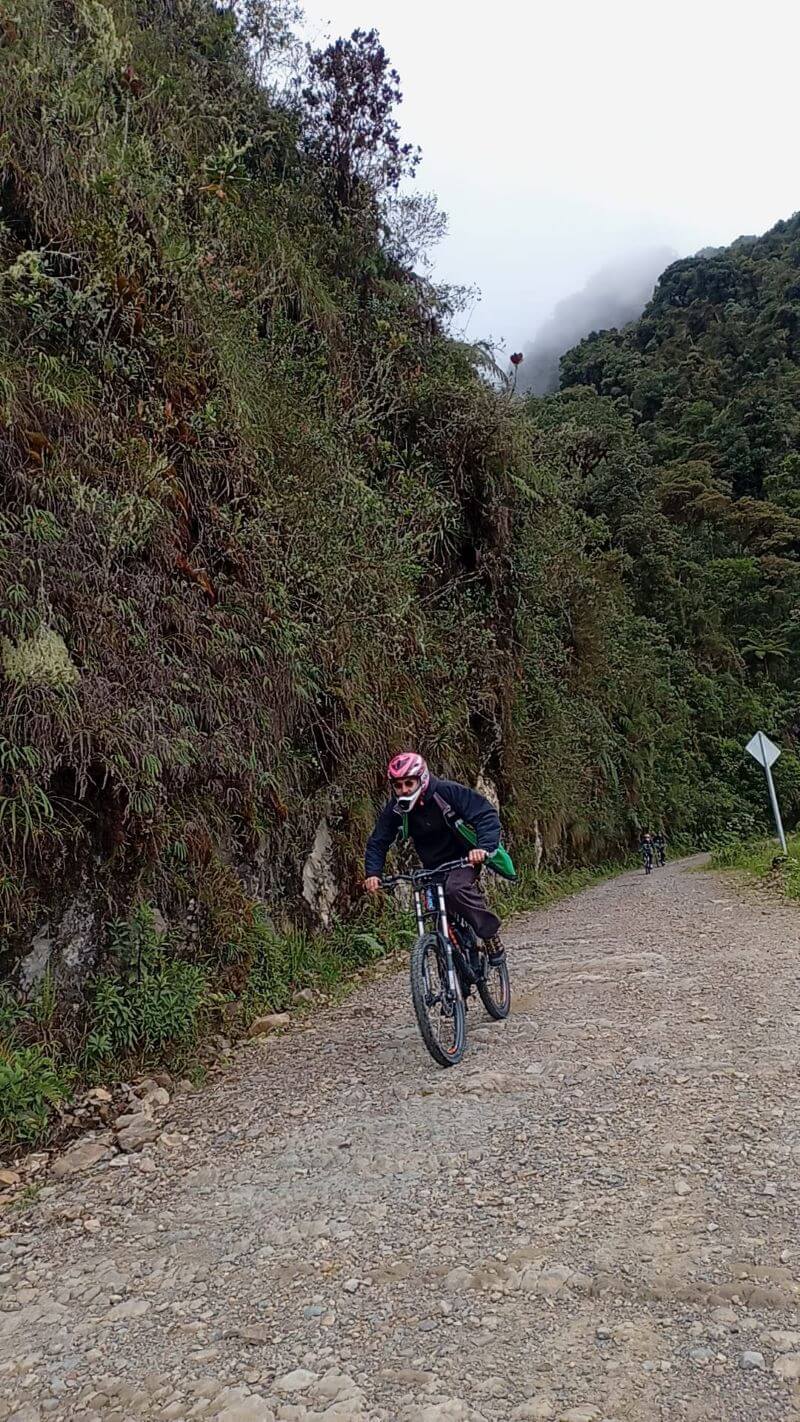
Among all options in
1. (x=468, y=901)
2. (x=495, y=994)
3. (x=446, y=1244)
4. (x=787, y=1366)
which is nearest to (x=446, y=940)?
(x=468, y=901)

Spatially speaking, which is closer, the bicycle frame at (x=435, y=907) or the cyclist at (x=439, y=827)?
the bicycle frame at (x=435, y=907)

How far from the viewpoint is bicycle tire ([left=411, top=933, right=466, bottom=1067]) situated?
5.05 meters

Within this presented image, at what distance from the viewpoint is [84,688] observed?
563 centimetres

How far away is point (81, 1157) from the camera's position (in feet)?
14.5

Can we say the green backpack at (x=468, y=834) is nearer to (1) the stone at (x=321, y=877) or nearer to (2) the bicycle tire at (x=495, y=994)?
(2) the bicycle tire at (x=495, y=994)

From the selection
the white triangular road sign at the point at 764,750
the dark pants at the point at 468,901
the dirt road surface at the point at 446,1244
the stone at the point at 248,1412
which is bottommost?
the dirt road surface at the point at 446,1244

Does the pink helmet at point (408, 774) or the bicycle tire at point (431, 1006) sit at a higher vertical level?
the pink helmet at point (408, 774)

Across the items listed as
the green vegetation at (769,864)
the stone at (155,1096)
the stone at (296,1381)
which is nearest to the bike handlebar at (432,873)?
the stone at (155,1096)

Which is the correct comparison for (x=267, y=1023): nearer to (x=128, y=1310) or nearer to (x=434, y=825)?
(x=434, y=825)

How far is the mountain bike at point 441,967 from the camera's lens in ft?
16.8

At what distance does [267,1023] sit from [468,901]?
203 cm

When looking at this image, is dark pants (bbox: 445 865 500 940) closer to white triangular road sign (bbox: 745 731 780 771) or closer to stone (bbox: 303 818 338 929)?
stone (bbox: 303 818 338 929)

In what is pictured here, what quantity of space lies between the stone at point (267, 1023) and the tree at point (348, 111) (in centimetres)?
1234

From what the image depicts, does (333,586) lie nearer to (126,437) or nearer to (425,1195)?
(126,437)
